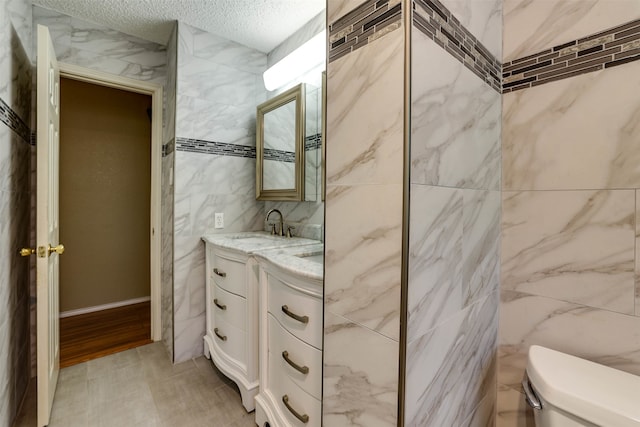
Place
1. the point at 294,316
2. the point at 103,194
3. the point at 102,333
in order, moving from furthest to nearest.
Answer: the point at 103,194, the point at 102,333, the point at 294,316

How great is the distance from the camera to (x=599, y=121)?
923mm

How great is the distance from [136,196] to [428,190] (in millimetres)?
3255

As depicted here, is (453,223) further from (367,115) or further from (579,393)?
(579,393)

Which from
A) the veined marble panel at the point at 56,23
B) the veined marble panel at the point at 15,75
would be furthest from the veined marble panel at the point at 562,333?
the veined marble panel at the point at 56,23

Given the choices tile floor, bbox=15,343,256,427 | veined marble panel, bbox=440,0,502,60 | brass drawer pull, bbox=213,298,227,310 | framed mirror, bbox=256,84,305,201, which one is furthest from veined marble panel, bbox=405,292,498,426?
brass drawer pull, bbox=213,298,227,310

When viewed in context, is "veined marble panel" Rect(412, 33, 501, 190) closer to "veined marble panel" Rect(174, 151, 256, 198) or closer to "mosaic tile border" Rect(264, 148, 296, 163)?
"mosaic tile border" Rect(264, 148, 296, 163)

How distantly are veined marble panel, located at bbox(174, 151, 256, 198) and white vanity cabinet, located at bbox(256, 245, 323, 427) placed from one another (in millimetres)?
934

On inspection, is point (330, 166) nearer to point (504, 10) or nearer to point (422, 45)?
point (422, 45)

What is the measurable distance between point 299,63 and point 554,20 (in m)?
1.32

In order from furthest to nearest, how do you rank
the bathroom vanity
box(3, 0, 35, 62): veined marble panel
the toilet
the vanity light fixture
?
the vanity light fixture < the bathroom vanity < box(3, 0, 35, 62): veined marble panel < the toilet

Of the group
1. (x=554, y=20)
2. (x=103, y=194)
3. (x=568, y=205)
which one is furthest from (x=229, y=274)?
(x=103, y=194)

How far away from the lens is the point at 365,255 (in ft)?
2.66

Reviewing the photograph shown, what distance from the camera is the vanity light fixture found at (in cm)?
174

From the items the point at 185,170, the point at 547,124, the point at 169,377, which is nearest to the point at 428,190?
the point at 547,124
